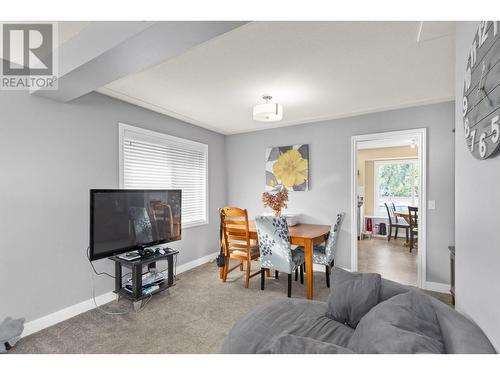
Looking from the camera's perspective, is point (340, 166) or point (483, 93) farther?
point (340, 166)

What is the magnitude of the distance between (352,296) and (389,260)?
3447 mm

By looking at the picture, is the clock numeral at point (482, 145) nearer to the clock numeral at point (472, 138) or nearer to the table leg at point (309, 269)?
the clock numeral at point (472, 138)

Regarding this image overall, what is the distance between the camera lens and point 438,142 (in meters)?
3.07

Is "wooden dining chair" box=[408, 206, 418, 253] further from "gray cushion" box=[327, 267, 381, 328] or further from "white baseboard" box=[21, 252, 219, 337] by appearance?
"white baseboard" box=[21, 252, 219, 337]

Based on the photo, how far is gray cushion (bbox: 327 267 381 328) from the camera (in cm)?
149

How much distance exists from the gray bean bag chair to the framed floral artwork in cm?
238

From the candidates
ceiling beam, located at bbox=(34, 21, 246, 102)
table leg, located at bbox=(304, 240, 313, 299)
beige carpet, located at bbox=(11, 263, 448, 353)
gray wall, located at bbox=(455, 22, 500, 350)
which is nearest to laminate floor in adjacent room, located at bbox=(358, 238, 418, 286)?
beige carpet, located at bbox=(11, 263, 448, 353)

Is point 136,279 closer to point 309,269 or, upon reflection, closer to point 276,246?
point 276,246

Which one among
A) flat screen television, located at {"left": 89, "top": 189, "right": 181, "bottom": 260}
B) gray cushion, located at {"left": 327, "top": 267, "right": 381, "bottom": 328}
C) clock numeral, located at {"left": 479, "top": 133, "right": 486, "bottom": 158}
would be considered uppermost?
clock numeral, located at {"left": 479, "top": 133, "right": 486, "bottom": 158}

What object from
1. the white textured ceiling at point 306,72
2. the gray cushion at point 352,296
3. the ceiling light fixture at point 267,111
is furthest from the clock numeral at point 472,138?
the ceiling light fixture at point 267,111

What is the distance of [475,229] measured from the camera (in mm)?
1034

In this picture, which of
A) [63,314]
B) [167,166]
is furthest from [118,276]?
[167,166]

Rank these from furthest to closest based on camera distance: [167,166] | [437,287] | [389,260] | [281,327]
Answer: [389,260] < [167,166] < [437,287] < [281,327]
